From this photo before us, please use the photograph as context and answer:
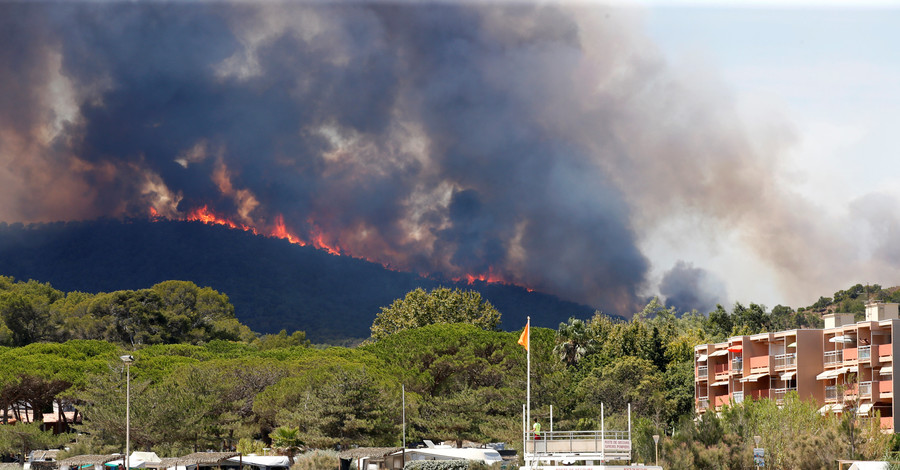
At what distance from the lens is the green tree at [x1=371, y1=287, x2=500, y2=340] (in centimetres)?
12300

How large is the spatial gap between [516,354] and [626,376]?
34.8 ft

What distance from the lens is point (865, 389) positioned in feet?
228

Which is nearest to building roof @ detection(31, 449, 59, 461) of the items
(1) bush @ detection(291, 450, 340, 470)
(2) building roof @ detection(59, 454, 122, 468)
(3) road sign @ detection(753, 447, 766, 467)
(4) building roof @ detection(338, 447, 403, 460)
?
(2) building roof @ detection(59, 454, 122, 468)

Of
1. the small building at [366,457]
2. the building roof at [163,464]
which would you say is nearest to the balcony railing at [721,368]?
the small building at [366,457]

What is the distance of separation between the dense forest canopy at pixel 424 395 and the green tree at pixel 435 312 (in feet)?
62.1

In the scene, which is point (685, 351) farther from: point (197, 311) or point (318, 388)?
point (197, 311)

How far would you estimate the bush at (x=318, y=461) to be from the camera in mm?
63688

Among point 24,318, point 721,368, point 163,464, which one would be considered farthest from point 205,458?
point 24,318

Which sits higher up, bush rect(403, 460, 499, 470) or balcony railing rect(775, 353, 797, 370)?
balcony railing rect(775, 353, 797, 370)

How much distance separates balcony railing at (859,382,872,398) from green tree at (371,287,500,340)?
56967mm

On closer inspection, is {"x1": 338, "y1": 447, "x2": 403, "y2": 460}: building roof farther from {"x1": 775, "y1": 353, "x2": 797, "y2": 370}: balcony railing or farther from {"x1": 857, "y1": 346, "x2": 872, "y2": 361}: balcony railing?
{"x1": 857, "y1": 346, "x2": 872, "y2": 361}: balcony railing

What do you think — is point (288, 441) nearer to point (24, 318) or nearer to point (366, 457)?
point (366, 457)

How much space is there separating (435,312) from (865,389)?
61578mm

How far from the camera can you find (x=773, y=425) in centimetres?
5944
